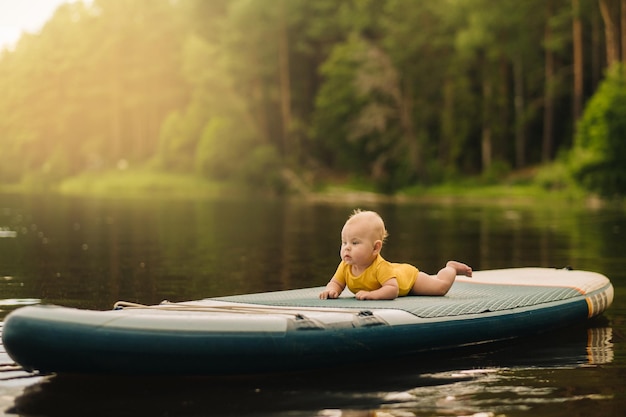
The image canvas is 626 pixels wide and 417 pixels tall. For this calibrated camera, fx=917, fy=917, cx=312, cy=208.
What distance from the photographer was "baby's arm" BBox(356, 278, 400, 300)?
728 centimetres

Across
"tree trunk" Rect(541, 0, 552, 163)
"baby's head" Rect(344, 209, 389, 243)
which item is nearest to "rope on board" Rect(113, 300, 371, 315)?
"baby's head" Rect(344, 209, 389, 243)

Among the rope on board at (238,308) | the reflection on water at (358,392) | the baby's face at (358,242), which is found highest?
the baby's face at (358,242)

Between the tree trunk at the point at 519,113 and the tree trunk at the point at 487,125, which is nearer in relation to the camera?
the tree trunk at the point at 519,113

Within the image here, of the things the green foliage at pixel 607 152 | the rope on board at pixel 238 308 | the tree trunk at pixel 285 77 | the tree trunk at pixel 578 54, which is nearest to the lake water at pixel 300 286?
the rope on board at pixel 238 308

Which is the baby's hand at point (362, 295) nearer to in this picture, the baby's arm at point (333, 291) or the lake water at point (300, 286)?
the baby's arm at point (333, 291)

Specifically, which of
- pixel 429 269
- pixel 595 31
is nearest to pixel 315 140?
pixel 595 31

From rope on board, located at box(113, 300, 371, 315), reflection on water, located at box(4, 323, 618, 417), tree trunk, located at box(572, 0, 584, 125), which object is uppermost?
tree trunk, located at box(572, 0, 584, 125)

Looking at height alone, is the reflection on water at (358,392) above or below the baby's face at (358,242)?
below

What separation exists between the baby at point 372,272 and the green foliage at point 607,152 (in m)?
28.4

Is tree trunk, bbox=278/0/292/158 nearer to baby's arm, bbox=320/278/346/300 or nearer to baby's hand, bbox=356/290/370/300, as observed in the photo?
baby's arm, bbox=320/278/346/300

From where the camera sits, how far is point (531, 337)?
25.8ft

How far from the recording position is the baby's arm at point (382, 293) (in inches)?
287

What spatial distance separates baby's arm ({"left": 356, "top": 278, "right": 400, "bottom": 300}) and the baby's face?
27 cm

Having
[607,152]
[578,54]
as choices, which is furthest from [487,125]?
[607,152]
